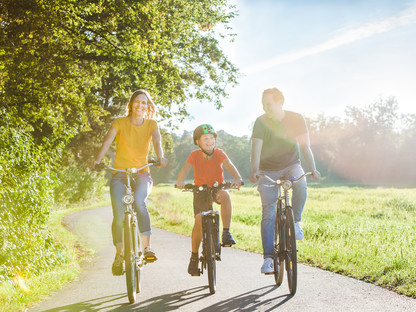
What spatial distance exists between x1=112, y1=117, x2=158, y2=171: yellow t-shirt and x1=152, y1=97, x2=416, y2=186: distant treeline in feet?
270

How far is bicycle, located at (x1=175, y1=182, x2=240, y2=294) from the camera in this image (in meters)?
5.73

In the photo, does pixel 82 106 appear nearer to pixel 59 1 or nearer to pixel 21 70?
pixel 21 70

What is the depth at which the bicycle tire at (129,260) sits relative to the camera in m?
5.34

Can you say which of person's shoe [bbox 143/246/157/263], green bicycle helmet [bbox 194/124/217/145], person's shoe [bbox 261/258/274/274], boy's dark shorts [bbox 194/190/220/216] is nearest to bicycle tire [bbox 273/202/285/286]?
person's shoe [bbox 261/258/274/274]

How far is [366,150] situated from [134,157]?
95882 mm

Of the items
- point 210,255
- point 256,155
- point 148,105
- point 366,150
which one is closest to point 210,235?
point 210,255

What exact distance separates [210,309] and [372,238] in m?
6.99

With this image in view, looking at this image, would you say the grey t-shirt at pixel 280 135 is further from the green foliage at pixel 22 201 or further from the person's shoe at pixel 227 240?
the green foliage at pixel 22 201

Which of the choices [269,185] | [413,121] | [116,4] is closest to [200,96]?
[116,4]

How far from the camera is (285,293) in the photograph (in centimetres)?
573

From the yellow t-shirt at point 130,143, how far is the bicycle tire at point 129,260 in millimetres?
710

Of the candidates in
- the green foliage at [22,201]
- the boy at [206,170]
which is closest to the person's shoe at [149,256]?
the boy at [206,170]

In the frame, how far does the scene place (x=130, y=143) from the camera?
5.89 metres

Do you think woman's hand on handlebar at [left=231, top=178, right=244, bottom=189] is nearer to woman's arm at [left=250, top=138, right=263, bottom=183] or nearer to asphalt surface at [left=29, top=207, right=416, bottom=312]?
woman's arm at [left=250, top=138, right=263, bottom=183]
